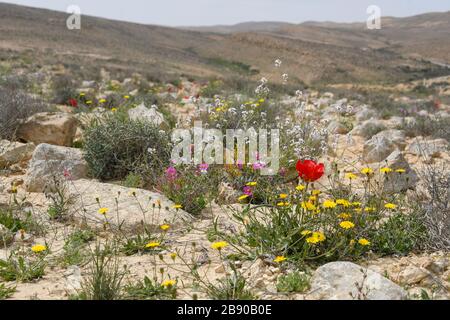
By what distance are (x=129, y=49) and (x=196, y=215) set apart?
139ft

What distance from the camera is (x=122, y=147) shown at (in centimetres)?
513

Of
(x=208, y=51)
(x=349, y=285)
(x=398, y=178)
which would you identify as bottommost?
(x=349, y=285)

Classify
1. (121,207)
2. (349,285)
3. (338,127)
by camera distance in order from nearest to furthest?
(349,285)
(121,207)
(338,127)

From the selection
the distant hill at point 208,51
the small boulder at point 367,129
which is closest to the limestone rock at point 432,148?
the small boulder at point 367,129

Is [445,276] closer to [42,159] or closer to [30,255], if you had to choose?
→ [30,255]

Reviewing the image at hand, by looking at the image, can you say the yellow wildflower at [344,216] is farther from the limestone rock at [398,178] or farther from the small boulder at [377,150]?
the small boulder at [377,150]

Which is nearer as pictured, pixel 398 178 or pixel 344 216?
pixel 344 216

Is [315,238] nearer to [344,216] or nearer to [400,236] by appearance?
[344,216]

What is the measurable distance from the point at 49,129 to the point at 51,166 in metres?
1.60

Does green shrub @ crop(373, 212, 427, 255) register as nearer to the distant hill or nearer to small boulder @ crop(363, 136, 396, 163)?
small boulder @ crop(363, 136, 396, 163)

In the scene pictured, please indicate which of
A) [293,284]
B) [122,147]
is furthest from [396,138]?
[293,284]

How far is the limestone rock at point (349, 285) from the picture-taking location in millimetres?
2389
